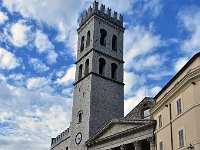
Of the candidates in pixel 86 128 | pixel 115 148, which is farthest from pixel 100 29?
pixel 115 148

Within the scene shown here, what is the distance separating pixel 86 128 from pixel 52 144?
55.4 feet

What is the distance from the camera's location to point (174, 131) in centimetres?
2500

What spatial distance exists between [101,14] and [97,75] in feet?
32.2

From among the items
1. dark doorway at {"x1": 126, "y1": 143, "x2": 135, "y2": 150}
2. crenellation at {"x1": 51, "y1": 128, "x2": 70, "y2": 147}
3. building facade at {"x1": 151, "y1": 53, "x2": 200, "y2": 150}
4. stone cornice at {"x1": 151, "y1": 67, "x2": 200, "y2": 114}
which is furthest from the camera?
crenellation at {"x1": 51, "y1": 128, "x2": 70, "y2": 147}

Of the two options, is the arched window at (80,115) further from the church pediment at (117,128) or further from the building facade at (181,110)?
the building facade at (181,110)

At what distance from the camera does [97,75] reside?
4475 cm

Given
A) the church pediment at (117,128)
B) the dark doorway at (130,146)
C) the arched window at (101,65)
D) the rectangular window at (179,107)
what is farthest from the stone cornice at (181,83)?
the arched window at (101,65)

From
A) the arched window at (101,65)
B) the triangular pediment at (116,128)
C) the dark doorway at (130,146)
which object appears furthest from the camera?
the arched window at (101,65)

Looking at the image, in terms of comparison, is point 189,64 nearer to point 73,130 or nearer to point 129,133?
point 129,133

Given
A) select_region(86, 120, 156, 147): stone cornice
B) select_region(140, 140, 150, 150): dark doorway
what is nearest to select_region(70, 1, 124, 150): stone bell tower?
select_region(86, 120, 156, 147): stone cornice

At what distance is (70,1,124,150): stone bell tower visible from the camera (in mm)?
43094

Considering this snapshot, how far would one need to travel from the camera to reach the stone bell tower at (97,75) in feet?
141

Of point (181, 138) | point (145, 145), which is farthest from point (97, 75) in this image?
point (181, 138)

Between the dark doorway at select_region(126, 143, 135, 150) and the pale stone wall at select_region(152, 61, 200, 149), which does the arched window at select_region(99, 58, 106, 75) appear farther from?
the pale stone wall at select_region(152, 61, 200, 149)
